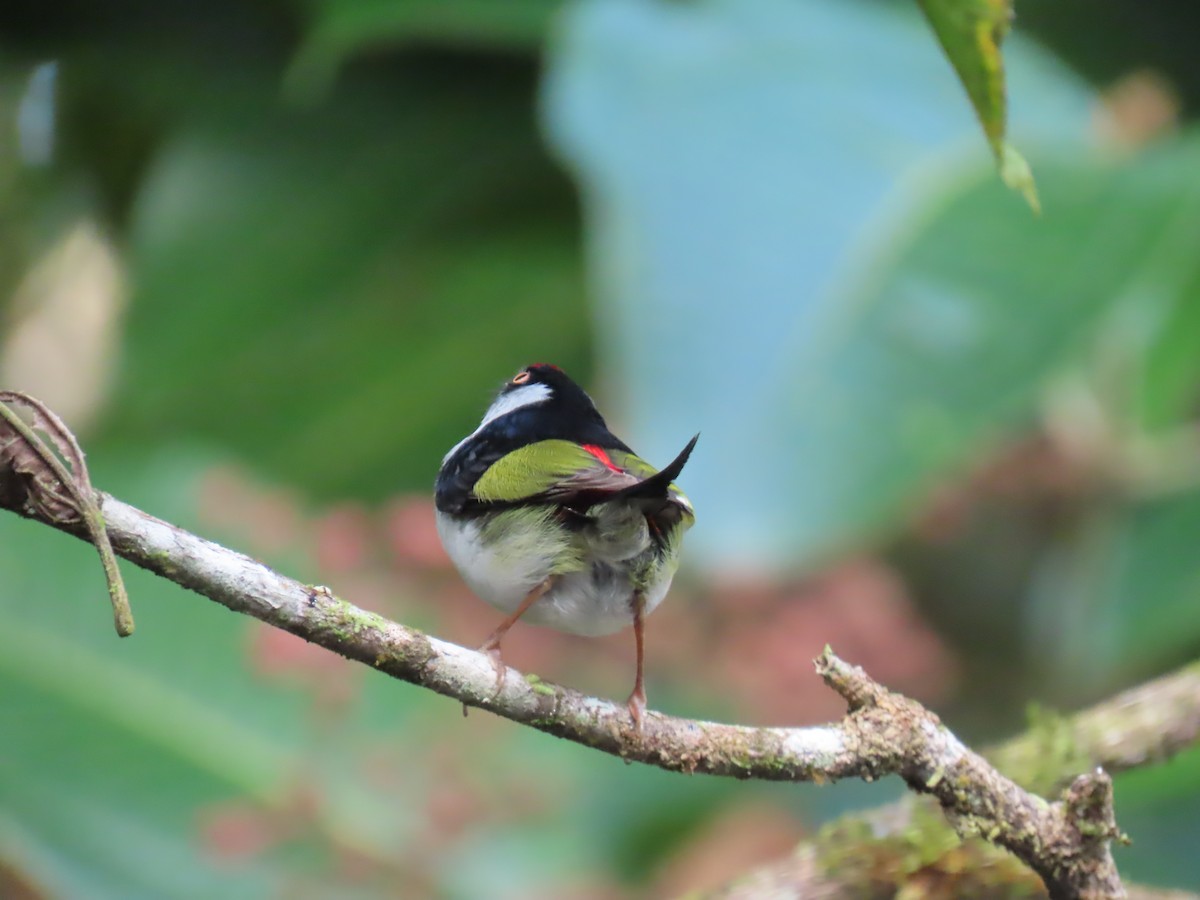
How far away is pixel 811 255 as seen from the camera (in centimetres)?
168

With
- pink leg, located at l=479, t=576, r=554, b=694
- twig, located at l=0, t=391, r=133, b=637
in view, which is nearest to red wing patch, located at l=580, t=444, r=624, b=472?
pink leg, located at l=479, t=576, r=554, b=694

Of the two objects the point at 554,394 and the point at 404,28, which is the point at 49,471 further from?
the point at 404,28

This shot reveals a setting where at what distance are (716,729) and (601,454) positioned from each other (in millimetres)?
243

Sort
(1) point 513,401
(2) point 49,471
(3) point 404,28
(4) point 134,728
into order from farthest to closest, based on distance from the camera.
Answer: (4) point 134,728, (3) point 404,28, (1) point 513,401, (2) point 49,471

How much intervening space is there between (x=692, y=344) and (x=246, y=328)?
1.77 m

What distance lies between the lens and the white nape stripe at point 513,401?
3.86ft

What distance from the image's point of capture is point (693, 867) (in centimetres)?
315

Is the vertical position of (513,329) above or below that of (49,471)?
above

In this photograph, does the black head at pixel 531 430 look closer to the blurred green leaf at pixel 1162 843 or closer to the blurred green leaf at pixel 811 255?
the blurred green leaf at pixel 811 255

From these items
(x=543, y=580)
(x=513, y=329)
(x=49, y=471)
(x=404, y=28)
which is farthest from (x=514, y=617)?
(x=513, y=329)

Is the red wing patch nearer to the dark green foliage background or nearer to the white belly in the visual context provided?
the white belly

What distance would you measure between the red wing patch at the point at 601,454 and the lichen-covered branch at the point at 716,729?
0.17 metres

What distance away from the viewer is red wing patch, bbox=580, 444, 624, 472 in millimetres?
997

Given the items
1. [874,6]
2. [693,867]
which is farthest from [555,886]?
[874,6]
